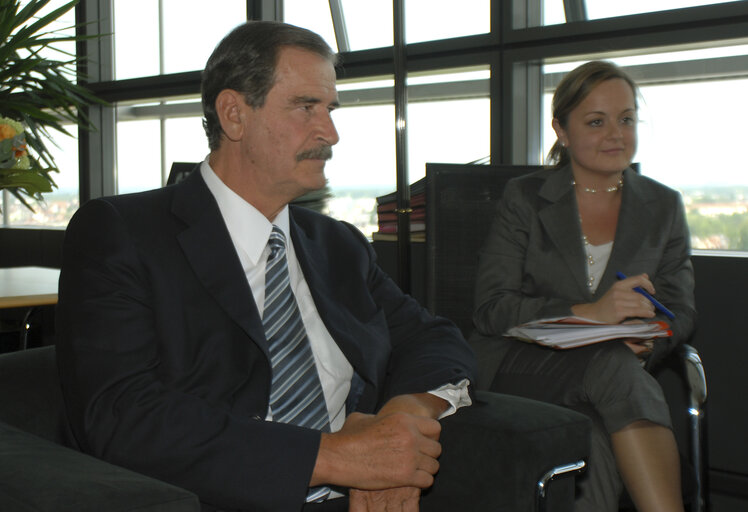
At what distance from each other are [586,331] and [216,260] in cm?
89

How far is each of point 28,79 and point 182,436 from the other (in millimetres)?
2384

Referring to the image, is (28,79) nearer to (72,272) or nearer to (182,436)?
(72,272)

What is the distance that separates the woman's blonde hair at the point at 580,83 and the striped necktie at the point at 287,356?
111cm

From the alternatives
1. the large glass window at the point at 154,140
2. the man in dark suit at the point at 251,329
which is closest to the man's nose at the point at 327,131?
the man in dark suit at the point at 251,329

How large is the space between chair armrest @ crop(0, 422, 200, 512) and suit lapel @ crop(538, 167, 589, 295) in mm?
1367

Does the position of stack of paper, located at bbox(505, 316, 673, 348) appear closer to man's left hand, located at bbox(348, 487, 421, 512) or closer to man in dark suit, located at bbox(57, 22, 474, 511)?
man in dark suit, located at bbox(57, 22, 474, 511)

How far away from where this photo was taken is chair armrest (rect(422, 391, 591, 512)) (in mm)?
1291

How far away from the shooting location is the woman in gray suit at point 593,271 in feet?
5.70

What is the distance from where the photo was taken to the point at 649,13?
8.63 ft

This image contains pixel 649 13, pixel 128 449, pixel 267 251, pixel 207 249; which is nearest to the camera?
pixel 128 449

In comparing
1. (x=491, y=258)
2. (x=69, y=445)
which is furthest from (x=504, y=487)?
(x=491, y=258)

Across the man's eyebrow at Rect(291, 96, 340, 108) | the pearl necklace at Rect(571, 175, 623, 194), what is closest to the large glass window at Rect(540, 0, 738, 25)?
the pearl necklace at Rect(571, 175, 623, 194)

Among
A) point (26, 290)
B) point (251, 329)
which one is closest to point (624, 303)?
point (251, 329)

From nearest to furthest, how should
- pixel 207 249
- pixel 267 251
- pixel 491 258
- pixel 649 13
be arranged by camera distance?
pixel 207 249, pixel 267 251, pixel 491 258, pixel 649 13
